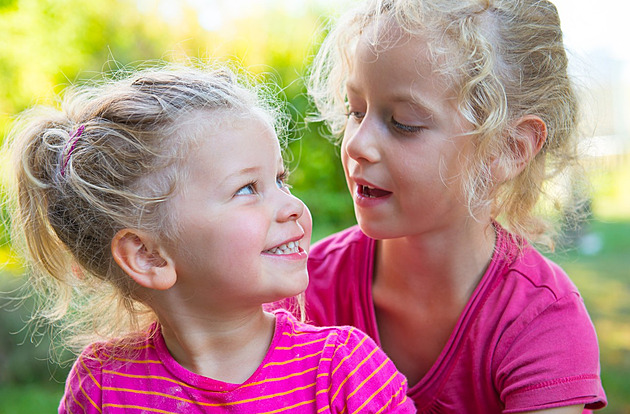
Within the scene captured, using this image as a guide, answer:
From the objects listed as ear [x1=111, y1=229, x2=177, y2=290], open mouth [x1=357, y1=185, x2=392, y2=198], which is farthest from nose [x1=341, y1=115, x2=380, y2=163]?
ear [x1=111, y1=229, x2=177, y2=290]

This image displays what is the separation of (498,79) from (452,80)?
14cm

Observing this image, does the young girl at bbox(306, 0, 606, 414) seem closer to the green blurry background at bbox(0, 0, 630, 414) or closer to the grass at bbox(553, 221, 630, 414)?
the grass at bbox(553, 221, 630, 414)

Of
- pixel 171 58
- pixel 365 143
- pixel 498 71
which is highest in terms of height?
pixel 171 58

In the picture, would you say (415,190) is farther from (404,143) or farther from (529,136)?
(529,136)

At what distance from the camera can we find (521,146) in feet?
6.78

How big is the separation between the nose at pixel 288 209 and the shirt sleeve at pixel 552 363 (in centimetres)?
76

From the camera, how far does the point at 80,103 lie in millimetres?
1786

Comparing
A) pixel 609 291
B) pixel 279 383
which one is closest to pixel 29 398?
pixel 279 383

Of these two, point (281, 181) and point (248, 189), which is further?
point (281, 181)

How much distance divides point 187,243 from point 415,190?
0.68 metres

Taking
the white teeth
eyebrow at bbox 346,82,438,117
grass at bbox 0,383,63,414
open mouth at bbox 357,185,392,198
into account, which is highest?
eyebrow at bbox 346,82,438,117

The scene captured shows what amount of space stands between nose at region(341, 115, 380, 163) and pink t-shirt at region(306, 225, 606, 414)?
0.50 meters

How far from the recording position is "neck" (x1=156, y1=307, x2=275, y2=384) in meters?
1.72

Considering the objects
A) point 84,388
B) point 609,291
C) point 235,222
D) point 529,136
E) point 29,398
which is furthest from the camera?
point 609,291
